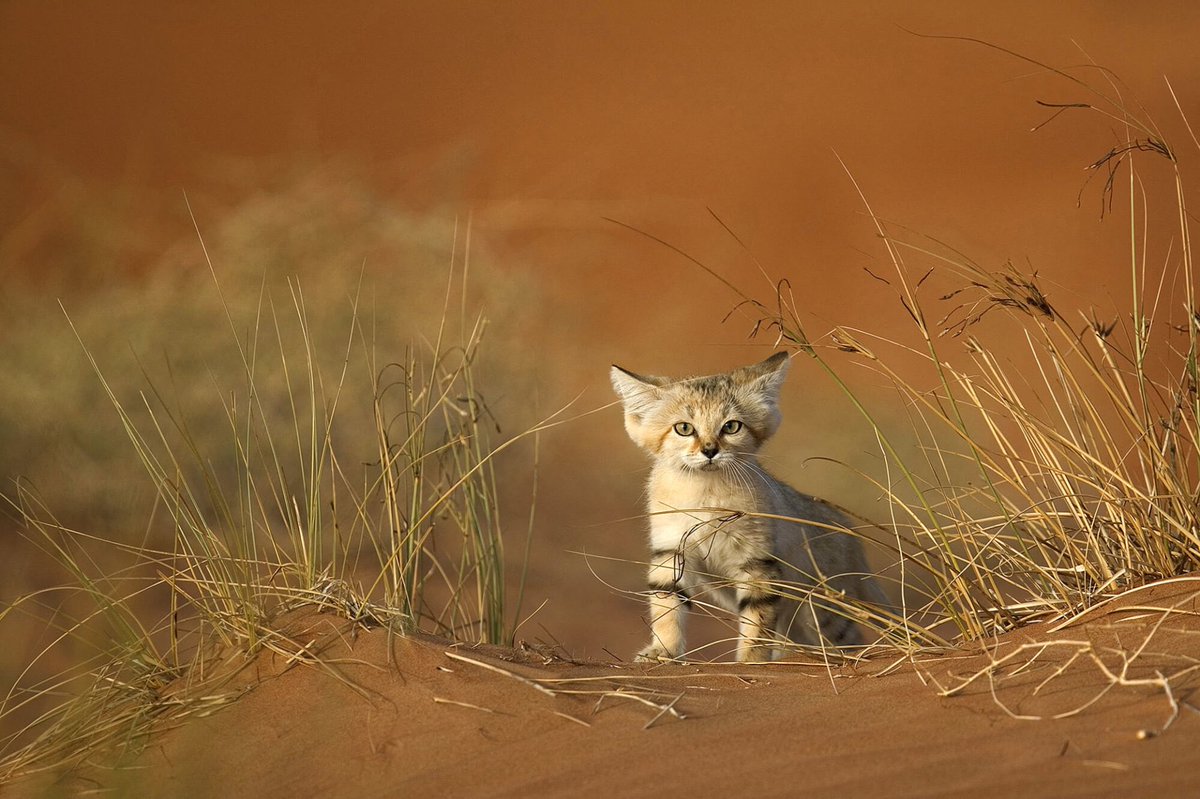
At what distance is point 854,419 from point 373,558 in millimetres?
4330

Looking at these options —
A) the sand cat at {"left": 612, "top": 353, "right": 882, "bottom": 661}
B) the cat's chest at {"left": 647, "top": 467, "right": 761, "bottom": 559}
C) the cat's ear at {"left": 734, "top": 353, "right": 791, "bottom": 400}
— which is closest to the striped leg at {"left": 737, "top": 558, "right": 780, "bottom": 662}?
the sand cat at {"left": 612, "top": 353, "right": 882, "bottom": 661}

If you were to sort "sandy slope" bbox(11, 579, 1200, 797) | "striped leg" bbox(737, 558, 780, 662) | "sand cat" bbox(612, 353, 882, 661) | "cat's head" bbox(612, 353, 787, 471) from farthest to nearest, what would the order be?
"cat's head" bbox(612, 353, 787, 471), "sand cat" bbox(612, 353, 882, 661), "striped leg" bbox(737, 558, 780, 662), "sandy slope" bbox(11, 579, 1200, 797)

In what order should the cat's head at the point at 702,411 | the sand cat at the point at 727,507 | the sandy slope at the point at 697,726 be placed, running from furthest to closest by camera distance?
the cat's head at the point at 702,411
the sand cat at the point at 727,507
the sandy slope at the point at 697,726

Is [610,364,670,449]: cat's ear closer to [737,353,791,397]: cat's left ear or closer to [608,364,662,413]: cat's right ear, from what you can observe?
[608,364,662,413]: cat's right ear

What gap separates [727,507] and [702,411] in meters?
0.36

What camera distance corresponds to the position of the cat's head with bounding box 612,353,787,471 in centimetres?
431

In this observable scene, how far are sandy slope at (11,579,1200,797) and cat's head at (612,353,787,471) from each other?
152 cm

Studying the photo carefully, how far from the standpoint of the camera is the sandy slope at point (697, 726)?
193 cm

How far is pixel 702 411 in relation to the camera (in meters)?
4.34

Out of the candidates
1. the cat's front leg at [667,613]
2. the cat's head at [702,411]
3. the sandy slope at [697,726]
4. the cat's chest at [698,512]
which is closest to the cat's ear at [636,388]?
the cat's head at [702,411]

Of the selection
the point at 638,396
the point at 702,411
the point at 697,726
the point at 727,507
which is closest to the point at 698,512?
the point at 727,507

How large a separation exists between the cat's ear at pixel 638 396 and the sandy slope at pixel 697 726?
1.65m

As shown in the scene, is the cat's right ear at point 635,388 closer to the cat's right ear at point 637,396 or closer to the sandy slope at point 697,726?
the cat's right ear at point 637,396

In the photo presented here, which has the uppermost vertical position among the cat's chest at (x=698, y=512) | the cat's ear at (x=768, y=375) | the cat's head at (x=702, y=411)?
the cat's ear at (x=768, y=375)
